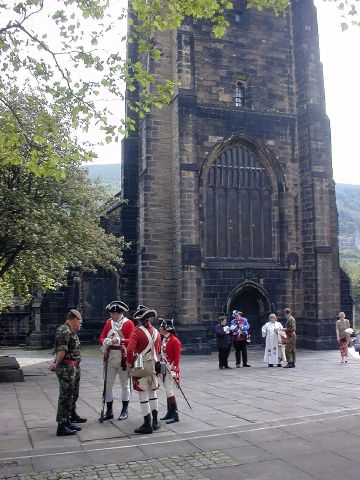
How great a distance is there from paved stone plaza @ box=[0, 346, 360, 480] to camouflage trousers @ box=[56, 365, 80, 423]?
307mm

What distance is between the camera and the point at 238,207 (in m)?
22.6

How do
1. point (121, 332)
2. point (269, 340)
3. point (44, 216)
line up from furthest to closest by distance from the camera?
point (269, 340)
point (44, 216)
point (121, 332)

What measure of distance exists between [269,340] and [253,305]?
6.46 m

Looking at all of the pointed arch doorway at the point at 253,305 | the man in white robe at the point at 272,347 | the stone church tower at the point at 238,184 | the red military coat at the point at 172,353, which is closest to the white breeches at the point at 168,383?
the red military coat at the point at 172,353

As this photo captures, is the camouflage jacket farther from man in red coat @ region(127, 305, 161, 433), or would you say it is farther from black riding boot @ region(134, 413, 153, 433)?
black riding boot @ region(134, 413, 153, 433)

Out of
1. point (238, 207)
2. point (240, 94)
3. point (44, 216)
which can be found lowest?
point (44, 216)

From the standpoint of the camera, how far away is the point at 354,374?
13094 mm

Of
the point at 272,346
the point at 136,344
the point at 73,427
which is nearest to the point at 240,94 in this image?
the point at 272,346

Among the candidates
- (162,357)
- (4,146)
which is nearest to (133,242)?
(4,146)

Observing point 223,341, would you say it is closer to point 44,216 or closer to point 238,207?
point 44,216

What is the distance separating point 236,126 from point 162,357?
16.2 meters

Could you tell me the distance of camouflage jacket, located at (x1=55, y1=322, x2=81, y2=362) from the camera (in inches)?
291

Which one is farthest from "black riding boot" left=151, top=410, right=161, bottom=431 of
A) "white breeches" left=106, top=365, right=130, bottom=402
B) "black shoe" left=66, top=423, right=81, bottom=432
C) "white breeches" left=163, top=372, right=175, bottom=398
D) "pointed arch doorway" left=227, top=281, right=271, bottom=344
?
"pointed arch doorway" left=227, top=281, right=271, bottom=344

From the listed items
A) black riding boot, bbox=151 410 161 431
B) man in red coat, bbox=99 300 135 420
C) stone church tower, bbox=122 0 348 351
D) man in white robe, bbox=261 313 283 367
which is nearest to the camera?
black riding boot, bbox=151 410 161 431
